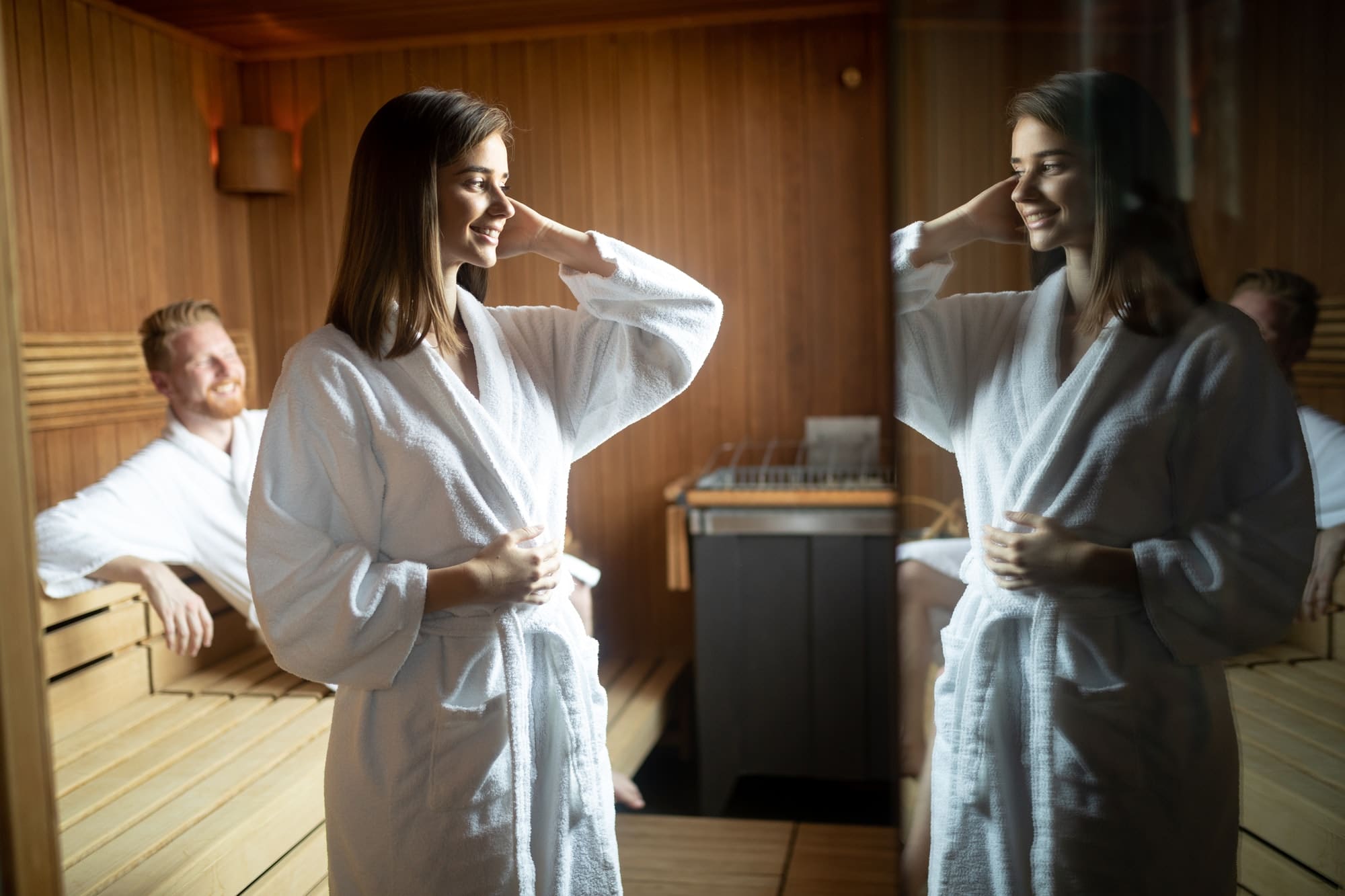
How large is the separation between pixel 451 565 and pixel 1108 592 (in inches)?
17.5

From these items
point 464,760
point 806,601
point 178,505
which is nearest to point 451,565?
point 464,760

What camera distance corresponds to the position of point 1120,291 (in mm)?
579

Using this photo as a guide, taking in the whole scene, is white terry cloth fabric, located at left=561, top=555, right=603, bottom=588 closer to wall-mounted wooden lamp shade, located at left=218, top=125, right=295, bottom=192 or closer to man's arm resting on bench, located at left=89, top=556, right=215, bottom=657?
wall-mounted wooden lamp shade, located at left=218, top=125, right=295, bottom=192

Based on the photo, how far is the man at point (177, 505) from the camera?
46.8 inches

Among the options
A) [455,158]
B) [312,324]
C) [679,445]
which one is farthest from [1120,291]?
[679,445]

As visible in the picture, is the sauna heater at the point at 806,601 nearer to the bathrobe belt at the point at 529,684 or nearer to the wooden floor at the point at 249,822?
the wooden floor at the point at 249,822

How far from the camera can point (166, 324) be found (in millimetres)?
1291

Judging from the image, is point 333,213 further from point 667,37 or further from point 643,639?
point 643,639

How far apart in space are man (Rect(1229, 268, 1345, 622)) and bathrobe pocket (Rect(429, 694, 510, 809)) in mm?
542

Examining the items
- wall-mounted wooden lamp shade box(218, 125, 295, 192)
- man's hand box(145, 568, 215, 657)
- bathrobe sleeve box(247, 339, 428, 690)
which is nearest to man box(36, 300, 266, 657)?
man's hand box(145, 568, 215, 657)

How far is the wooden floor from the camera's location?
889 millimetres

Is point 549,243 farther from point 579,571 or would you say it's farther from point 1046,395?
point 1046,395

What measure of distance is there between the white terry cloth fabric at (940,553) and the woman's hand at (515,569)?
26 cm

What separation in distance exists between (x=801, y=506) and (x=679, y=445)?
400 mm
